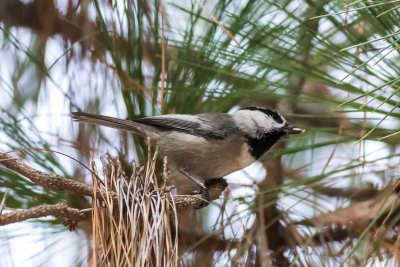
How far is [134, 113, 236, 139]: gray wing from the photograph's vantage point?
1.46 meters

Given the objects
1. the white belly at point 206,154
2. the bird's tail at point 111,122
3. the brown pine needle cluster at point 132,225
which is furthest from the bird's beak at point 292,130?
the brown pine needle cluster at point 132,225

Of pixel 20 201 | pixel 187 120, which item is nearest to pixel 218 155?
pixel 187 120

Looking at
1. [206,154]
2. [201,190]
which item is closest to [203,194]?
[201,190]

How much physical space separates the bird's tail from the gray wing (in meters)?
0.03

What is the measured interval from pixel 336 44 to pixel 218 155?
0.49m

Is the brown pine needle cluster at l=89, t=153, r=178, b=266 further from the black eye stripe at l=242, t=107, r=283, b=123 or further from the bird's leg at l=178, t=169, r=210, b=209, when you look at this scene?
the black eye stripe at l=242, t=107, r=283, b=123

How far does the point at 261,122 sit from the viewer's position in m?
1.60

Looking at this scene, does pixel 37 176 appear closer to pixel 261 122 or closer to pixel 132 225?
pixel 132 225

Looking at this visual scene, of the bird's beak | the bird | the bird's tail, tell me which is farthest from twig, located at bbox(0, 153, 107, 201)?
the bird's beak

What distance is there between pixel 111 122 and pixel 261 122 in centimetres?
50

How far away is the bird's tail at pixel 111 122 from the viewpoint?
1.35 meters

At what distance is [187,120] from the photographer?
1518 millimetres

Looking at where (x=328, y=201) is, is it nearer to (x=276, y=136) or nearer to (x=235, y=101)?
(x=276, y=136)

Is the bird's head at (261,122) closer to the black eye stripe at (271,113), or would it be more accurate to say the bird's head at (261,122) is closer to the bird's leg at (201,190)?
the black eye stripe at (271,113)
